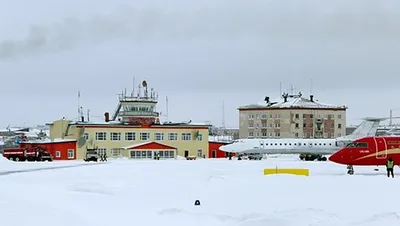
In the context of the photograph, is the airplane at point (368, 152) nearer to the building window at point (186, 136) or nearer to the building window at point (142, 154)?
the building window at point (142, 154)

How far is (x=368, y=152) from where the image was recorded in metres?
49.7

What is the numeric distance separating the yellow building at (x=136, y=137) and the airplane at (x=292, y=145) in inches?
575

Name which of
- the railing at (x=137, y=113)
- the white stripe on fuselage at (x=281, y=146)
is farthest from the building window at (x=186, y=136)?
the white stripe on fuselage at (x=281, y=146)

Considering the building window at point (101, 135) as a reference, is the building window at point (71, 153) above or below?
below

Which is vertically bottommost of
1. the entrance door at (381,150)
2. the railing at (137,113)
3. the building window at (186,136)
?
the entrance door at (381,150)

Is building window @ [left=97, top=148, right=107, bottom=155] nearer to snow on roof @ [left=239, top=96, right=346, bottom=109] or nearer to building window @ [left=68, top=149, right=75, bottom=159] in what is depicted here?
building window @ [left=68, top=149, right=75, bottom=159]

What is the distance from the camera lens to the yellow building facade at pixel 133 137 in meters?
104

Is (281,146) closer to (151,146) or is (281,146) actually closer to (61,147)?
(151,146)

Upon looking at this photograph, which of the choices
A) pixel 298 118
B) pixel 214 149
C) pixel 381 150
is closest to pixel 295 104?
pixel 298 118

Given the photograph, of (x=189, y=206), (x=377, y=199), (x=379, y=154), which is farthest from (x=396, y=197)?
(x=379, y=154)

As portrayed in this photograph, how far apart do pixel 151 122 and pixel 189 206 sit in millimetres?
83149

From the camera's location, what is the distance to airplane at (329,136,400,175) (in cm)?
4962

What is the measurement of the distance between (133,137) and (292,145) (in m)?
26.2

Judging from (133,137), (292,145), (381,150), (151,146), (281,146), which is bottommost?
(151,146)
